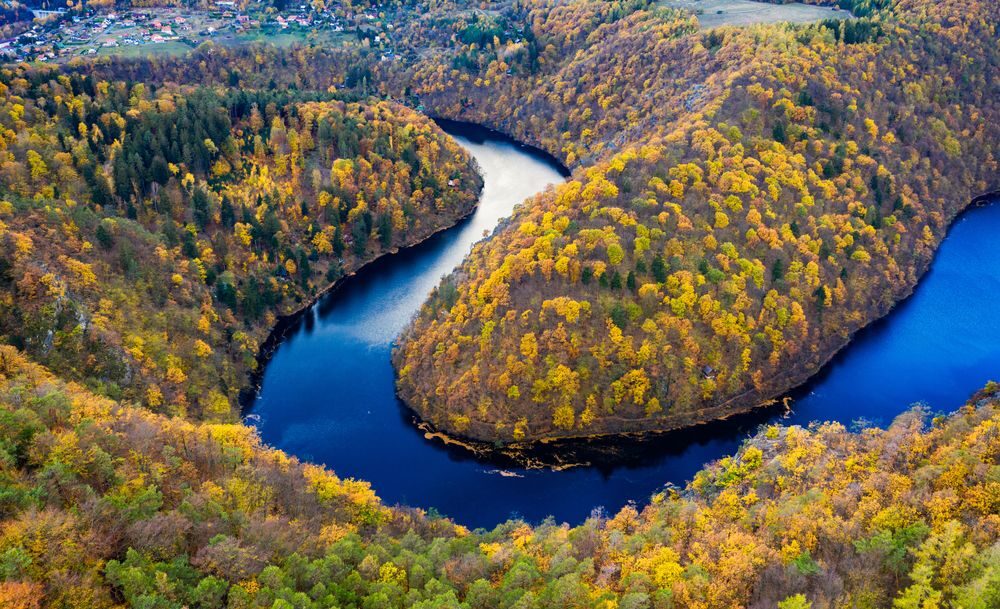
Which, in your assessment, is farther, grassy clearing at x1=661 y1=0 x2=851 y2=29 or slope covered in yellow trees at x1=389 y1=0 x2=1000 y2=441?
grassy clearing at x1=661 y1=0 x2=851 y2=29

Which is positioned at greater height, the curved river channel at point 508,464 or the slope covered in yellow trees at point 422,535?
the slope covered in yellow trees at point 422,535

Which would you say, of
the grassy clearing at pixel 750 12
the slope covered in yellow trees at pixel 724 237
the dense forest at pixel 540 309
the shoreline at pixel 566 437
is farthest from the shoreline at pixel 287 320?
the grassy clearing at pixel 750 12

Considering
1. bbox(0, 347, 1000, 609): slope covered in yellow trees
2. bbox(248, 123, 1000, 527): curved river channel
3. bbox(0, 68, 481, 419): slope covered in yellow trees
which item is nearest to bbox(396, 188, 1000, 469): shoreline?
bbox(248, 123, 1000, 527): curved river channel

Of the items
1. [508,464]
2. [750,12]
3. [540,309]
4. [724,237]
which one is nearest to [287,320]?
[540,309]

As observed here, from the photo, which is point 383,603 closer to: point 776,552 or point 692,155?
point 776,552

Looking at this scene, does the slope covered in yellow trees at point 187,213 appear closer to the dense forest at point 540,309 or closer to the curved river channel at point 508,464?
the dense forest at point 540,309

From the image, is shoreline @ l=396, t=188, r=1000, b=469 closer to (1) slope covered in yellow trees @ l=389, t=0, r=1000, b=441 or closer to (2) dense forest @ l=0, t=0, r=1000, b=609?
(1) slope covered in yellow trees @ l=389, t=0, r=1000, b=441

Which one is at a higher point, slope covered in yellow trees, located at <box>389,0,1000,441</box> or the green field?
the green field
